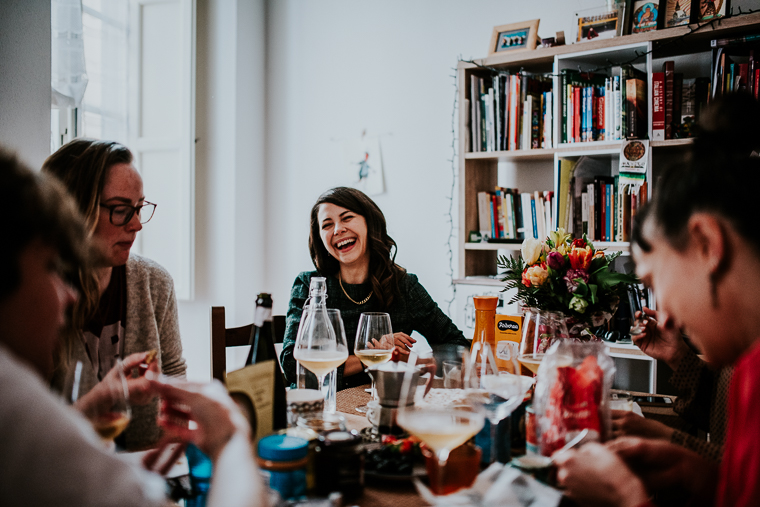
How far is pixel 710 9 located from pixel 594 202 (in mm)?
937

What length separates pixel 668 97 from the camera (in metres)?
2.53

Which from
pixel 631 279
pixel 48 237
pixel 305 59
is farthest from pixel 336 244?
pixel 305 59

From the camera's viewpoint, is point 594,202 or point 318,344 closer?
point 318,344

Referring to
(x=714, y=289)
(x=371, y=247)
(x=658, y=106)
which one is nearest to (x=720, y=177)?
(x=714, y=289)

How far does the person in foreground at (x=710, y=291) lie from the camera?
0.72 m

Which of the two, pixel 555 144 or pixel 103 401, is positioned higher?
pixel 555 144

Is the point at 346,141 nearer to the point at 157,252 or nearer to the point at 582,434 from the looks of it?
the point at 157,252

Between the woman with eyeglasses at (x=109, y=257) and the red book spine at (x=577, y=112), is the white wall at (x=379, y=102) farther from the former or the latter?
the woman with eyeglasses at (x=109, y=257)

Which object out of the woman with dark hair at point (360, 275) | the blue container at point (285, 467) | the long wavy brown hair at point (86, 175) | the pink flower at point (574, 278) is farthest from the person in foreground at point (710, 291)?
the woman with dark hair at point (360, 275)

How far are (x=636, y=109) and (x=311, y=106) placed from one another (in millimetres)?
2050

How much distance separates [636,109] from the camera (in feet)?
8.39

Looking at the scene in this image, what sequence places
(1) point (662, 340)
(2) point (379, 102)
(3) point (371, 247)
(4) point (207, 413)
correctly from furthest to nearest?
(2) point (379, 102) → (3) point (371, 247) → (1) point (662, 340) → (4) point (207, 413)

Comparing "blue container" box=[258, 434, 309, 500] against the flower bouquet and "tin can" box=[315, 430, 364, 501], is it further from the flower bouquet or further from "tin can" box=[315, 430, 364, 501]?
the flower bouquet

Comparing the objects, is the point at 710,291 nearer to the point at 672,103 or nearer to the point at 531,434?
the point at 531,434
